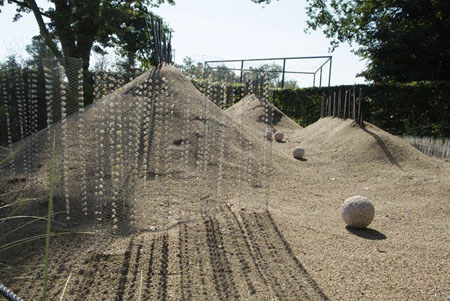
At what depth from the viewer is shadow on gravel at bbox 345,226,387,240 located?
3.88m

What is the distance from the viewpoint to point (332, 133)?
30.7 ft

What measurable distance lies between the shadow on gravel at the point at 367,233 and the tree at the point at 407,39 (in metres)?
10.7

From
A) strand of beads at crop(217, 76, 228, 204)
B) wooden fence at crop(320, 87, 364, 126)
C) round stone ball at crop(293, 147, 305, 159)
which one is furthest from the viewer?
wooden fence at crop(320, 87, 364, 126)

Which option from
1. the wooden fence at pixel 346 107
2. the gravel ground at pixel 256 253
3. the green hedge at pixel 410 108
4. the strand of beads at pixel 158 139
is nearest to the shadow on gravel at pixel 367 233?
the gravel ground at pixel 256 253

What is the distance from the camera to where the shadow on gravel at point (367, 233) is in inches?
153

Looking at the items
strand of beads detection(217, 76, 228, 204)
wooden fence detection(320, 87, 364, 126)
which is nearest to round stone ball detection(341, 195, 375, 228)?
strand of beads detection(217, 76, 228, 204)

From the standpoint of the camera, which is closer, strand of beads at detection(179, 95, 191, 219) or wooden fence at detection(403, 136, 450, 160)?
strand of beads at detection(179, 95, 191, 219)

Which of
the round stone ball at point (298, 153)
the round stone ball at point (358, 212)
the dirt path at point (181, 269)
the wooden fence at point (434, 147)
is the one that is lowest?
the dirt path at point (181, 269)

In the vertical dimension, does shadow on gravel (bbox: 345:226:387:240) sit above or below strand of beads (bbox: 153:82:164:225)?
A: below

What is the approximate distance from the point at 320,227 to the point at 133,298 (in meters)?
2.39

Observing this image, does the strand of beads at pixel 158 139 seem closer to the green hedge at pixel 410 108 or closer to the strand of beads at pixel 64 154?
the strand of beads at pixel 64 154

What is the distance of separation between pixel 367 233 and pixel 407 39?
11.2 m

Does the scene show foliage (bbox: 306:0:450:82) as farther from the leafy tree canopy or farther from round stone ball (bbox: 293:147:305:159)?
the leafy tree canopy

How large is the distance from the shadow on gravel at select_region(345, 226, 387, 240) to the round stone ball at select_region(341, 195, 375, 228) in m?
0.06
